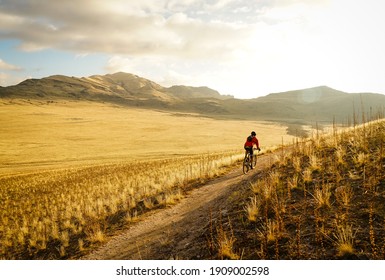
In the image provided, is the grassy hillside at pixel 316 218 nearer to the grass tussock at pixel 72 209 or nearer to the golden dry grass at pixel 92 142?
the grass tussock at pixel 72 209

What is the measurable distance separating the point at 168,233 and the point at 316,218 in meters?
4.62

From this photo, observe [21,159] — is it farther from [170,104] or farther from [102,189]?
[170,104]

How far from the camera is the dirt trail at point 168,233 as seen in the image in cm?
805

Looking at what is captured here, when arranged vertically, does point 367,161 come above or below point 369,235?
above

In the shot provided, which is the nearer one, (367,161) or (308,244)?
(308,244)

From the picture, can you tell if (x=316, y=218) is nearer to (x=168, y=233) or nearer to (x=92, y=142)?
(x=168, y=233)

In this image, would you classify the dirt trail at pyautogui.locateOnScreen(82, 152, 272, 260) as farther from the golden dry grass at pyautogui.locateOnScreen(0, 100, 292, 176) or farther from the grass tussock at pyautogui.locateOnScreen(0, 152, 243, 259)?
the golden dry grass at pyautogui.locateOnScreen(0, 100, 292, 176)

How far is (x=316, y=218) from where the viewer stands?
6.10m

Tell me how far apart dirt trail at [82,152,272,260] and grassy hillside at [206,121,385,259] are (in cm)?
79

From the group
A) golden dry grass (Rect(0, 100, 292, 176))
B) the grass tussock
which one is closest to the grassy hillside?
the grass tussock

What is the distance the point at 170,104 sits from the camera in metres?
194

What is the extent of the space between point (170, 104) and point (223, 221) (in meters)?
188

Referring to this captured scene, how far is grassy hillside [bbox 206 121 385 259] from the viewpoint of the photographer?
18.1 ft

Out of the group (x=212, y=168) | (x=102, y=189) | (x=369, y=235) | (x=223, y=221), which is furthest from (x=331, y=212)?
(x=102, y=189)
